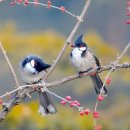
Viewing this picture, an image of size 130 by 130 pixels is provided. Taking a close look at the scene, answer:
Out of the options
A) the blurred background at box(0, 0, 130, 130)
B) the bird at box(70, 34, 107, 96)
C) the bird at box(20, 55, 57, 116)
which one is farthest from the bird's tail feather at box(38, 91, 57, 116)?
the blurred background at box(0, 0, 130, 130)

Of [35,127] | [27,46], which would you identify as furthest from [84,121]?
[27,46]

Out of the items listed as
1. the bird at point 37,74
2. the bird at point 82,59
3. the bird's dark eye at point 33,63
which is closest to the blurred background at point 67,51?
the bird at point 82,59

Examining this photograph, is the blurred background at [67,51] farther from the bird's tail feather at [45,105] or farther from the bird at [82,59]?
the bird's tail feather at [45,105]

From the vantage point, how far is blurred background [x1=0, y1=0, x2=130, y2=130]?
834 cm

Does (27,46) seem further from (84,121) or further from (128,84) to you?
(84,121)

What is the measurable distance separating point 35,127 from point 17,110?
22.8 inches

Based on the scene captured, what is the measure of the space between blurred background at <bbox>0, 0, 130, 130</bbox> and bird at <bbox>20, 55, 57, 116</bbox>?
337cm

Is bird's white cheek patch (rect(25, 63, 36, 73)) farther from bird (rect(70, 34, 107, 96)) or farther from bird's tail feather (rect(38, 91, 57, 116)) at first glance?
bird (rect(70, 34, 107, 96))

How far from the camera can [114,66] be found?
317 cm

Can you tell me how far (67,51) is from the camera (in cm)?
1018

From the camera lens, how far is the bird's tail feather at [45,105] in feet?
13.5

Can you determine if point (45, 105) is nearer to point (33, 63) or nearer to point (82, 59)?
point (33, 63)

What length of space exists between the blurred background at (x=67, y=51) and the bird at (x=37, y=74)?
337 centimetres

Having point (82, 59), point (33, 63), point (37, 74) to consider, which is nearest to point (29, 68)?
point (37, 74)
